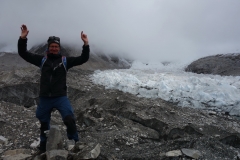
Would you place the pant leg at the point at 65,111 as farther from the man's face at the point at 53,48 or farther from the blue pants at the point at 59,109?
the man's face at the point at 53,48

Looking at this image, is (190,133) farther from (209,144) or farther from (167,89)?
(167,89)

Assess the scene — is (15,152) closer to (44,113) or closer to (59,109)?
(44,113)

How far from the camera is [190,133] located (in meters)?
4.84

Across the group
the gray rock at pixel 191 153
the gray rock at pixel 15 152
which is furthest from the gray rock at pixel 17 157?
the gray rock at pixel 191 153

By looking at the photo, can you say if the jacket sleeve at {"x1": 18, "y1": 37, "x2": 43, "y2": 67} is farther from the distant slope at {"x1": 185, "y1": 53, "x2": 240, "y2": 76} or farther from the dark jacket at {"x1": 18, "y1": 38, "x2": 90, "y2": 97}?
the distant slope at {"x1": 185, "y1": 53, "x2": 240, "y2": 76}

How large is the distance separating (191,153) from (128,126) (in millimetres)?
1931

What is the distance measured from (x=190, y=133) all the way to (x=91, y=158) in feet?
9.08

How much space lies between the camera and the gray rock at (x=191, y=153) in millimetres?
2928

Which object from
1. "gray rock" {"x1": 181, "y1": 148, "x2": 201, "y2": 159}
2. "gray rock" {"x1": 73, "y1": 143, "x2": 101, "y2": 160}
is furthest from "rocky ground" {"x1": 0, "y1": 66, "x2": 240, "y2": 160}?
"gray rock" {"x1": 73, "y1": 143, "x2": 101, "y2": 160}

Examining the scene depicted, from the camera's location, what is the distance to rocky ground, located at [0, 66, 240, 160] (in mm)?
3240

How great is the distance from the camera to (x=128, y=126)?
476 centimetres

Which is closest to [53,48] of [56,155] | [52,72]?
[52,72]

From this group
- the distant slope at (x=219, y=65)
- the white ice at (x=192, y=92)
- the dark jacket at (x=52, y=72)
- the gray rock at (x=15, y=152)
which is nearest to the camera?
the dark jacket at (x=52, y=72)

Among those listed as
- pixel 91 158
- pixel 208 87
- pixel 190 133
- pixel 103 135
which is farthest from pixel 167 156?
pixel 208 87
